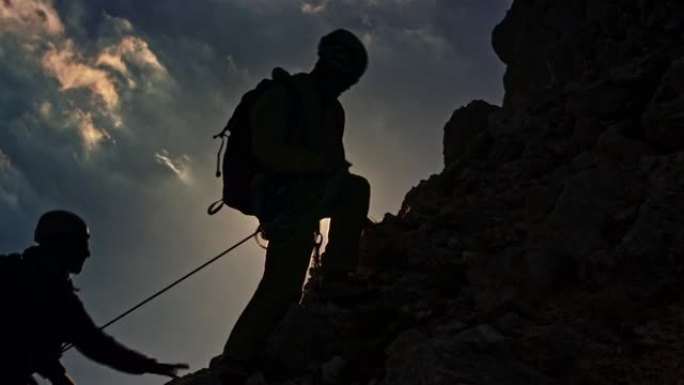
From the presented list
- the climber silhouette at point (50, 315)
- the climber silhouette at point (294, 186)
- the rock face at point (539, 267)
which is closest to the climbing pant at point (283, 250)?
the climber silhouette at point (294, 186)

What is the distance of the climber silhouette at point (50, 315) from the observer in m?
7.18

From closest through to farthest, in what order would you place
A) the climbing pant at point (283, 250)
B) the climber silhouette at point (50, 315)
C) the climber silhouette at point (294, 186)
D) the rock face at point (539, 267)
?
the climber silhouette at point (50, 315)
the rock face at point (539, 267)
the climber silhouette at point (294, 186)
the climbing pant at point (283, 250)

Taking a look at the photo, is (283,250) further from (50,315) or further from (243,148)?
(50,315)

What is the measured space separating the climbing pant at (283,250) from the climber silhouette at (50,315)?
1.30 meters

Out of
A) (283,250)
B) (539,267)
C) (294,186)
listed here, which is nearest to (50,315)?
(283,250)

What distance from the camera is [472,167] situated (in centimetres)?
1900

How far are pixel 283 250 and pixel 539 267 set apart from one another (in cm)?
356

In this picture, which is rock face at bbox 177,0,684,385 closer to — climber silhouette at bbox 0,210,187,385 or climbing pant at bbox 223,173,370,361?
climbing pant at bbox 223,173,370,361

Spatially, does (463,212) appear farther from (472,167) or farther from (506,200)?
(472,167)

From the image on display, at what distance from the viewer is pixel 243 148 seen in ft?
31.1

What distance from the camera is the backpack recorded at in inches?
372

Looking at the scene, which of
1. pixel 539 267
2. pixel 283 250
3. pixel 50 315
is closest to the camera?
pixel 50 315

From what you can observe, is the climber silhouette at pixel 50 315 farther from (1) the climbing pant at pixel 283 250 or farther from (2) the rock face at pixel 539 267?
(2) the rock face at pixel 539 267

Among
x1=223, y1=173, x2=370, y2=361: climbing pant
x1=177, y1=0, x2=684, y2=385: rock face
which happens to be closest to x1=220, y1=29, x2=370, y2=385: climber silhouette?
x1=223, y1=173, x2=370, y2=361: climbing pant
